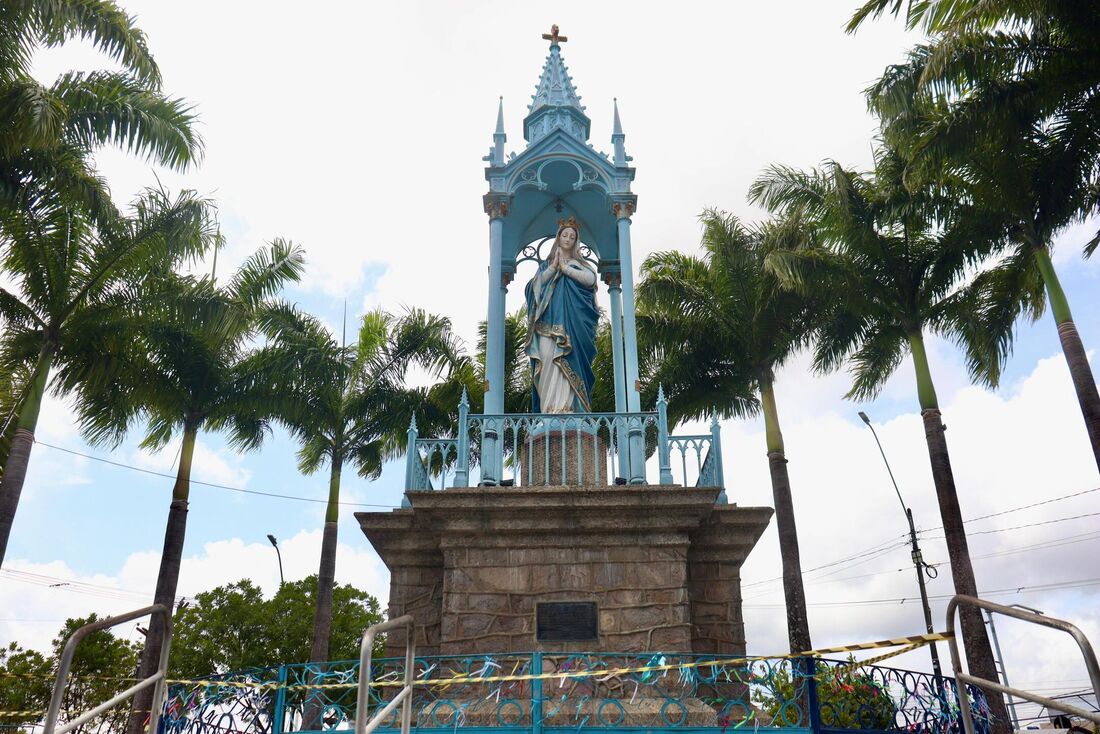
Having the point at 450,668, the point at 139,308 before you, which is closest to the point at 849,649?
the point at 450,668

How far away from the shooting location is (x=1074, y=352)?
13258 mm

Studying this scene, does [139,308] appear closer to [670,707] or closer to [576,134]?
[576,134]

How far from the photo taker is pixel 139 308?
14445mm

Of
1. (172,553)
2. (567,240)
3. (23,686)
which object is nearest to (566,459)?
(567,240)

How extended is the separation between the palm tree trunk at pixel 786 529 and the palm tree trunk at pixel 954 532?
276 centimetres

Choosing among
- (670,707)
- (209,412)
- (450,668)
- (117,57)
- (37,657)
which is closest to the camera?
(670,707)

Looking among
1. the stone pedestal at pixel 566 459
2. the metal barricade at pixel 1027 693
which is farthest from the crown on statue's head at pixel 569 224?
the metal barricade at pixel 1027 693

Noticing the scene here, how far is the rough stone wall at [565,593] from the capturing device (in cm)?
877

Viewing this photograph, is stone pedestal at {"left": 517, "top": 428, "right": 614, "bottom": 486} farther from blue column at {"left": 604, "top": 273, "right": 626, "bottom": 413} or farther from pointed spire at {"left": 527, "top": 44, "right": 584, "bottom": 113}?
pointed spire at {"left": 527, "top": 44, "right": 584, "bottom": 113}

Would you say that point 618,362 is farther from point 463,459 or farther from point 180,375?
point 180,375

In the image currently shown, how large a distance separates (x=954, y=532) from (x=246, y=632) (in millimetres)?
21046

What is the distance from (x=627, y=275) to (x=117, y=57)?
8.30 metres

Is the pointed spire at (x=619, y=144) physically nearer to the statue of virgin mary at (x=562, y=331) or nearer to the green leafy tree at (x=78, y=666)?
the statue of virgin mary at (x=562, y=331)

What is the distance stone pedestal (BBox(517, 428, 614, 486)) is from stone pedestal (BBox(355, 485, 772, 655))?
34.4 inches
